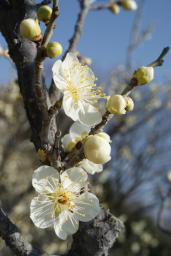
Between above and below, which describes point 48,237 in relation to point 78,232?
below

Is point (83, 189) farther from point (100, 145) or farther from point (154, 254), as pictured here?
point (154, 254)

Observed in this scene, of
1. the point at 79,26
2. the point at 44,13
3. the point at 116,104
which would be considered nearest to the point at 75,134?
the point at 116,104

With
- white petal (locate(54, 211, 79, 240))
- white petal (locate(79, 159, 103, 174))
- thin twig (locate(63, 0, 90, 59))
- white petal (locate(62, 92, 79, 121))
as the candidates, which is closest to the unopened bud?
white petal (locate(62, 92, 79, 121))

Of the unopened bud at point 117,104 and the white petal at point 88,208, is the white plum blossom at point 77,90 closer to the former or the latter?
the unopened bud at point 117,104

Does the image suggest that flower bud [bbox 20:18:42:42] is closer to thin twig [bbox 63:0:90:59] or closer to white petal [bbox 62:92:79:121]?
white petal [bbox 62:92:79:121]

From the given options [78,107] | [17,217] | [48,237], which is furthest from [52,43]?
[48,237]

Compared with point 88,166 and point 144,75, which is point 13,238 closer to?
point 88,166
